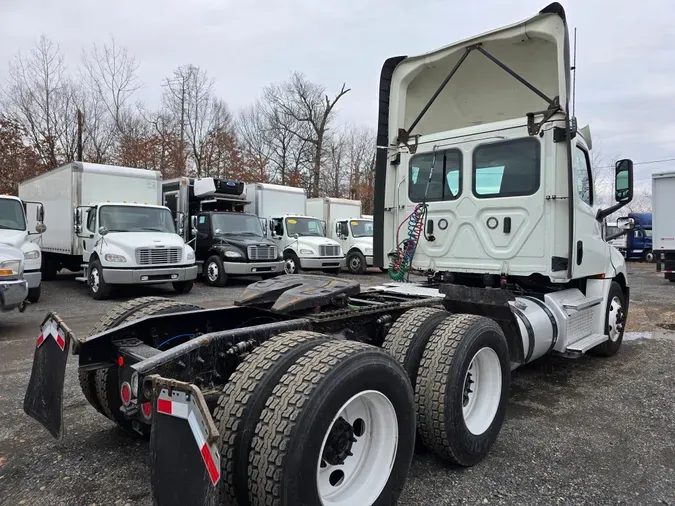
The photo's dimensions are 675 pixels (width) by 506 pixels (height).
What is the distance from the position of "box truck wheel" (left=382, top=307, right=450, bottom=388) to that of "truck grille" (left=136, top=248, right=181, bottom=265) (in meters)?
8.68

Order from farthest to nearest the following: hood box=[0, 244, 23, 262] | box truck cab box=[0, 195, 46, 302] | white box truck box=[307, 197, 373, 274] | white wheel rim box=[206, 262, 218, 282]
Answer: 1. white box truck box=[307, 197, 373, 274]
2. white wheel rim box=[206, 262, 218, 282]
3. box truck cab box=[0, 195, 46, 302]
4. hood box=[0, 244, 23, 262]

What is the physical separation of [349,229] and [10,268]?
13.0 meters

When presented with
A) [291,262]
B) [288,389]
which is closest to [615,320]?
[288,389]

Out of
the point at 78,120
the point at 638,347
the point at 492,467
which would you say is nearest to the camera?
the point at 492,467

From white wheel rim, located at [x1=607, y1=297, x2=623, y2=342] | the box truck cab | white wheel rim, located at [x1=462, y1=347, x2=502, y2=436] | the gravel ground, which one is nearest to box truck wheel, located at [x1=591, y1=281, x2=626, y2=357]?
white wheel rim, located at [x1=607, y1=297, x2=623, y2=342]

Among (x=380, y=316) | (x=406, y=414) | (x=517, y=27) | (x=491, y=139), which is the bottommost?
(x=406, y=414)

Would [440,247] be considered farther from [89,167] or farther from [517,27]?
[89,167]

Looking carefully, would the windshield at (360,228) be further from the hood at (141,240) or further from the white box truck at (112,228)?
the hood at (141,240)

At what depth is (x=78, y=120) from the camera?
2497cm

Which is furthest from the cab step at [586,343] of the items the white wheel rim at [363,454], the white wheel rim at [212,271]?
the white wheel rim at [212,271]

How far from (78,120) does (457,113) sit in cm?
2482

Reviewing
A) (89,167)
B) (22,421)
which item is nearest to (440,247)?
(22,421)

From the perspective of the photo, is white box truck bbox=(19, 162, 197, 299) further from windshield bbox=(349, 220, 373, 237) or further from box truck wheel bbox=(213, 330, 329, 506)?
box truck wheel bbox=(213, 330, 329, 506)

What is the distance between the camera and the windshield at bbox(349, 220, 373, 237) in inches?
733
